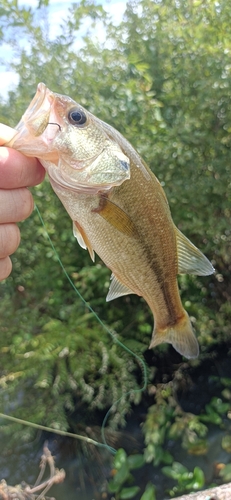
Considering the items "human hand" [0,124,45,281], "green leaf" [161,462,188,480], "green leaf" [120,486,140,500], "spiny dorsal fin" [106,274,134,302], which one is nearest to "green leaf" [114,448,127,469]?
"green leaf" [120,486,140,500]

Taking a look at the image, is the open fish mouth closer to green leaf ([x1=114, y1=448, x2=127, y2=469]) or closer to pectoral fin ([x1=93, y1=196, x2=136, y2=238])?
pectoral fin ([x1=93, y1=196, x2=136, y2=238])

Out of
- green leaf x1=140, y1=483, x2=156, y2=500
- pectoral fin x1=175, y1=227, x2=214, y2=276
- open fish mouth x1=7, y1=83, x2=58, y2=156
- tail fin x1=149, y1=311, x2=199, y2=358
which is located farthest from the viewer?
green leaf x1=140, y1=483, x2=156, y2=500

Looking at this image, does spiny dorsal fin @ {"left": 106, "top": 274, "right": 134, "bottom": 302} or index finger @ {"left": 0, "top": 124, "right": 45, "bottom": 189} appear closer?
index finger @ {"left": 0, "top": 124, "right": 45, "bottom": 189}

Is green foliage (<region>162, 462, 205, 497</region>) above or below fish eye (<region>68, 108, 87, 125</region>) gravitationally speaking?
below

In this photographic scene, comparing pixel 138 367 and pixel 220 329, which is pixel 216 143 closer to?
pixel 220 329

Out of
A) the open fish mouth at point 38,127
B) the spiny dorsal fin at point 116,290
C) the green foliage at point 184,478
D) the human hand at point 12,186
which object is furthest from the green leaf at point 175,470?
the open fish mouth at point 38,127

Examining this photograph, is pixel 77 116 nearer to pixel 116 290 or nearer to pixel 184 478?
pixel 116 290

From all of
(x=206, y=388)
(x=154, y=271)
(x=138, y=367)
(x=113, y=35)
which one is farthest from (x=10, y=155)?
(x=206, y=388)

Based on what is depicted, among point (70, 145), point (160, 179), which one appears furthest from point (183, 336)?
point (160, 179)
